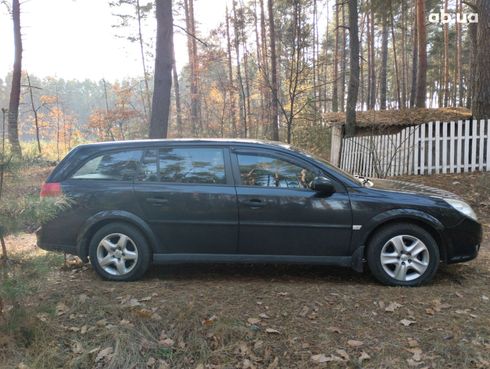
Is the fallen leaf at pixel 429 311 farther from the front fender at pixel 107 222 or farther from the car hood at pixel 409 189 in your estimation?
the front fender at pixel 107 222

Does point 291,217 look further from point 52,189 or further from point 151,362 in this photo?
point 52,189

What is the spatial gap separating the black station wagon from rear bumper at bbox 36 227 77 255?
1cm

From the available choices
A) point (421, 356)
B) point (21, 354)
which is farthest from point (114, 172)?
point (421, 356)

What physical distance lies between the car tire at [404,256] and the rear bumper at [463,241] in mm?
191

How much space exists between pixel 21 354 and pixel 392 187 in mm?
4040

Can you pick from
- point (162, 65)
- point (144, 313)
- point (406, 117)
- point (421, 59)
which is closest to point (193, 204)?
point (144, 313)

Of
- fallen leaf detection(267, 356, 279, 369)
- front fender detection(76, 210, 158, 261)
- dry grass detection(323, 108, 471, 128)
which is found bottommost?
fallen leaf detection(267, 356, 279, 369)

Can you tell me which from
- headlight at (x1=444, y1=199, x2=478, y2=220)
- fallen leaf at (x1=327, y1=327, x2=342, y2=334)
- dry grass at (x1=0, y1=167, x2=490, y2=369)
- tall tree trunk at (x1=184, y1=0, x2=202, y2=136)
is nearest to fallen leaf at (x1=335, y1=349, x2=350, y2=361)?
dry grass at (x1=0, y1=167, x2=490, y2=369)

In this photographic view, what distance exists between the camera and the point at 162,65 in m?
9.82

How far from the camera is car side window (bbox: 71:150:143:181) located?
4.72 m

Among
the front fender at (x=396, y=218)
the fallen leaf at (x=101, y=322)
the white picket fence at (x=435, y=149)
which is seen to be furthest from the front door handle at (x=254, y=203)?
the white picket fence at (x=435, y=149)

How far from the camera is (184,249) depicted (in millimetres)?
4594

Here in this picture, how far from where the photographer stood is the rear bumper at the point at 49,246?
15.3 ft

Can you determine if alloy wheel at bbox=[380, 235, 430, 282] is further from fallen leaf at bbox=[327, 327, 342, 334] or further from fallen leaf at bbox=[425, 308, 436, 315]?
fallen leaf at bbox=[327, 327, 342, 334]
